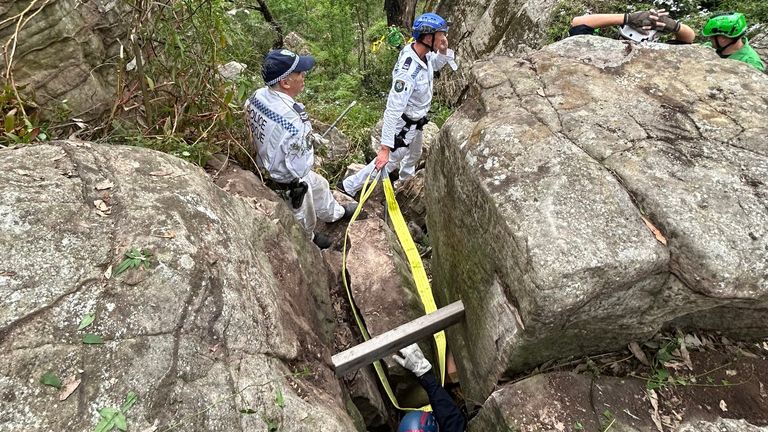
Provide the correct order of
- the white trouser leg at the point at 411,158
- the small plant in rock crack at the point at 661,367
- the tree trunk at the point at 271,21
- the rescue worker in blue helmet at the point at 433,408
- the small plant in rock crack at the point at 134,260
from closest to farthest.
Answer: the small plant in rock crack at the point at 134,260, the small plant in rock crack at the point at 661,367, the rescue worker in blue helmet at the point at 433,408, the white trouser leg at the point at 411,158, the tree trunk at the point at 271,21

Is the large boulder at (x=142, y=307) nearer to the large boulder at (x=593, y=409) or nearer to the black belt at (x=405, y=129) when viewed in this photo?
the large boulder at (x=593, y=409)

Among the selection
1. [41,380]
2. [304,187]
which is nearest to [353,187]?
[304,187]

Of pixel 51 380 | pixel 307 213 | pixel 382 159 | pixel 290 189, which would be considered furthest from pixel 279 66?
pixel 51 380

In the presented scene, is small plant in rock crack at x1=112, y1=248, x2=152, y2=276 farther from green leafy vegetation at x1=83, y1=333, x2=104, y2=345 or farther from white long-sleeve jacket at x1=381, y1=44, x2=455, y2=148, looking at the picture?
white long-sleeve jacket at x1=381, y1=44, x2=455, y2=148

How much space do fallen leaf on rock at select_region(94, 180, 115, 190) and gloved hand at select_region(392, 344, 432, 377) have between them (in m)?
2.75

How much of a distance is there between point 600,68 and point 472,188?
6.07 feet

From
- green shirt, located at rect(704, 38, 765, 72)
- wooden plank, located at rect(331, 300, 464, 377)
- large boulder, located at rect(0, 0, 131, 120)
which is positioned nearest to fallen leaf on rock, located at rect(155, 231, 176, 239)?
wooden plank, located at rect(331, 300, 464, 377)

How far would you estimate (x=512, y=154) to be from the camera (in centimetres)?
345

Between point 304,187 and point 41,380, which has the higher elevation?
point 41,380

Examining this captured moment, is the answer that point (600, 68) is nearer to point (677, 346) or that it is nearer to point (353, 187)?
point (677, 346)

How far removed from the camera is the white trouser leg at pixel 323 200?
5.45 metres

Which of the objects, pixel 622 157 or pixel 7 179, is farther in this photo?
pixel 622 157

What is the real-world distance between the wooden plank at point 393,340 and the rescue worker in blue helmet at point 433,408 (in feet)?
1.31

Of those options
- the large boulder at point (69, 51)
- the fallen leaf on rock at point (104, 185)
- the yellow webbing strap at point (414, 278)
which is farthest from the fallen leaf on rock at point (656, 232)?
the large boulder at point (69, 51)
